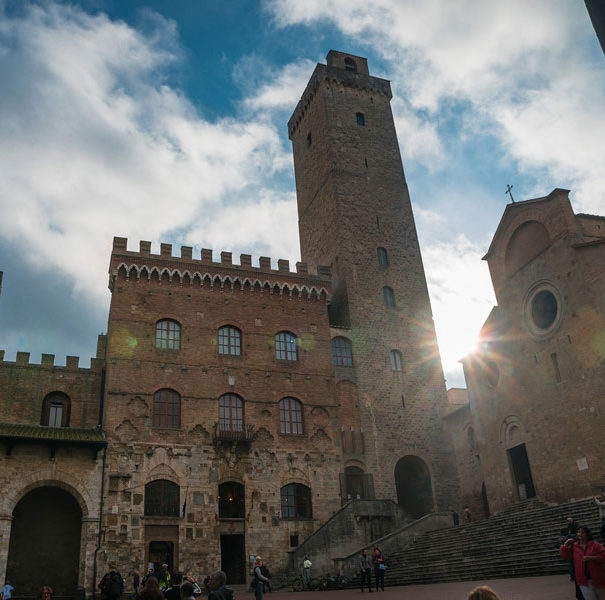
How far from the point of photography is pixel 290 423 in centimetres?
3019

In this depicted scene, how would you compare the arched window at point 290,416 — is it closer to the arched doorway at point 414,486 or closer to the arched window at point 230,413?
the arched window at point 230,413

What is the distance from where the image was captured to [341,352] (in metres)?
33.1

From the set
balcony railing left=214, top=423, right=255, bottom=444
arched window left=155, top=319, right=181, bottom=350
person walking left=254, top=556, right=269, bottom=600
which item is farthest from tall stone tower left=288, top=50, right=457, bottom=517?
person walking left=254, top=556, right=269, bottom=600

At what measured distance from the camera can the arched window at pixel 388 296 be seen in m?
35.5

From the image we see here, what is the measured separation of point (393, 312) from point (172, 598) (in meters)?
26.1

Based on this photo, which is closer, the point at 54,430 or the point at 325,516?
the point at 54,430

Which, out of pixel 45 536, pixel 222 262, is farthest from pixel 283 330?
pixel 45 536

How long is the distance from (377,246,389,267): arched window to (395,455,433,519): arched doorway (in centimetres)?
1118

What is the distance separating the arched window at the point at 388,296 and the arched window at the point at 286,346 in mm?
6385

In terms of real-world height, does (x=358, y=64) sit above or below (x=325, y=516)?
above

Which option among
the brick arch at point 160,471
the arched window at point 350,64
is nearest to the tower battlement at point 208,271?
the brick arch at point 160,471

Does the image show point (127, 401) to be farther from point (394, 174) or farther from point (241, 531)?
point (394, 174)

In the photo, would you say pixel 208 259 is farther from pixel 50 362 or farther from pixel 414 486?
pixel 414 486

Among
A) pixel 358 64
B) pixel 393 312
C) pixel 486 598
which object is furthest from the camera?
pixel 358 64
